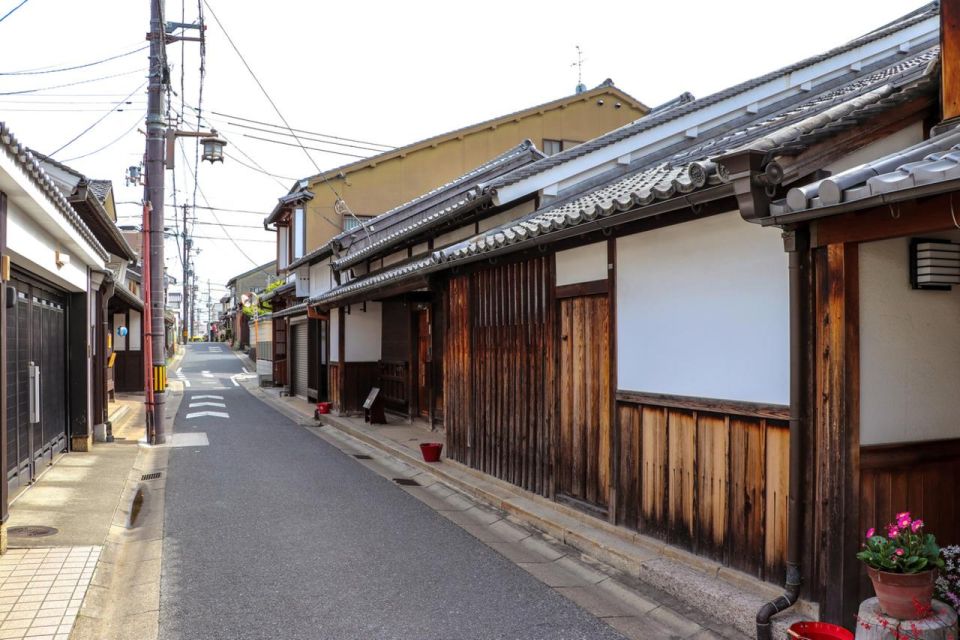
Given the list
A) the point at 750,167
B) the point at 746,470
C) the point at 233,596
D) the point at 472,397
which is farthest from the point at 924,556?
the point at 472,397

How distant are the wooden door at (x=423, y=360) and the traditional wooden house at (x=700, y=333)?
544 cm

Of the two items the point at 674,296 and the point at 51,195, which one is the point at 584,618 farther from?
the point at 51,195

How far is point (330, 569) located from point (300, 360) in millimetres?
22028

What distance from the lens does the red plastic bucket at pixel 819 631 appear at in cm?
424

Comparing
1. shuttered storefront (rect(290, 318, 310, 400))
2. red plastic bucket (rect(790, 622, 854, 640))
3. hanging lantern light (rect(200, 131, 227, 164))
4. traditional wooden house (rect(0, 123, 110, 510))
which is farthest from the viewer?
shuttered storefront (rect(290, 318, 310, 400))

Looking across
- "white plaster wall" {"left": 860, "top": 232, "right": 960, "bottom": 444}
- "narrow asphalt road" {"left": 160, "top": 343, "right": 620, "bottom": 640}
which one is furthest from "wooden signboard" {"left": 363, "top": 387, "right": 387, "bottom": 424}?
"white plaster wall" {"left": 860, "top": 232, "right": 960, "bottom": 444}

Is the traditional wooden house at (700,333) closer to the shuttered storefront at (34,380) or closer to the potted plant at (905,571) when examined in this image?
the potted plant at (905,571)

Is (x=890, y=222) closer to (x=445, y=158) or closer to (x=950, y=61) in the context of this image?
(x=950, y=61)

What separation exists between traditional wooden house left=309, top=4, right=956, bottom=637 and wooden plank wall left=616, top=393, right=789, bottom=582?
0.06 feet

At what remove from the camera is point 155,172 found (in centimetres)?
1581

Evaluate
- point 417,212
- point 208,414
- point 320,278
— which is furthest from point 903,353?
point 320,278

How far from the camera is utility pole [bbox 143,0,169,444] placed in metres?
15.6

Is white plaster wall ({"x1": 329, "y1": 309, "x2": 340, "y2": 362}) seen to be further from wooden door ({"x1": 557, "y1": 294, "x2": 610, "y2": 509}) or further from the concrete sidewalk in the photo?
wooden door ({"x1": 557, "y1": 294, "x2": 610, "y2": 509})

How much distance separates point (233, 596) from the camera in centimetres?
601
